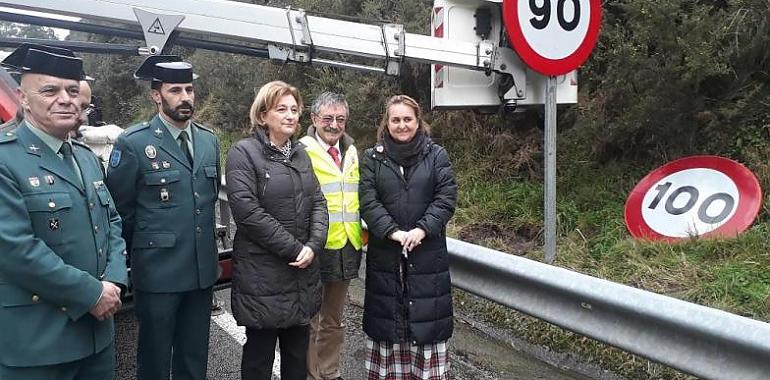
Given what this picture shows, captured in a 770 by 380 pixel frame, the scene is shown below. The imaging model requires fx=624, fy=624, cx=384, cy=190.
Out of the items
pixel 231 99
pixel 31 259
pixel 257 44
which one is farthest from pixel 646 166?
pixel 231 99

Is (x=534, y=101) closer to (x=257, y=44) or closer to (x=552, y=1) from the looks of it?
(x=552, y=1)

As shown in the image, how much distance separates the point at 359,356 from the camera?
383 centimetres

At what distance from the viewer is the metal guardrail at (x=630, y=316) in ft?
7.09

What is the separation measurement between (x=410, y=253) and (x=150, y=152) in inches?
52.8

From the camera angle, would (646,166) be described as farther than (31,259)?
Yes

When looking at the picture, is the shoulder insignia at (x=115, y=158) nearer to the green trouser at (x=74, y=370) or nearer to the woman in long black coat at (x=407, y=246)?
the green trouser at (x=74, y=370)

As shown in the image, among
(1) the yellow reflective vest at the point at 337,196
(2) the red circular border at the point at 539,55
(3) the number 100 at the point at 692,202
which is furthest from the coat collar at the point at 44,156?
(3) the number 100 at the point at 692,202

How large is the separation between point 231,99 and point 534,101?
1060 cm

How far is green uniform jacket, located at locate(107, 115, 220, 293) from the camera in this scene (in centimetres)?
291

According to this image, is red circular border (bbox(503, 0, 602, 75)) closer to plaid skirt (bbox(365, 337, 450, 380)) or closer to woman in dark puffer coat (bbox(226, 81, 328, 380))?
woman in dark puffer coat (bbox(226, 81, 328, 380))

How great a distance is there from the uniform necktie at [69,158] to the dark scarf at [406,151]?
4.75 feet

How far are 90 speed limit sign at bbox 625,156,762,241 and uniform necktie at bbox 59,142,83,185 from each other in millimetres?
3381

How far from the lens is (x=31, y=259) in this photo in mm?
2105

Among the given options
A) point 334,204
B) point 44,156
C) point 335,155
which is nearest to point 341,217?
point 334,204
